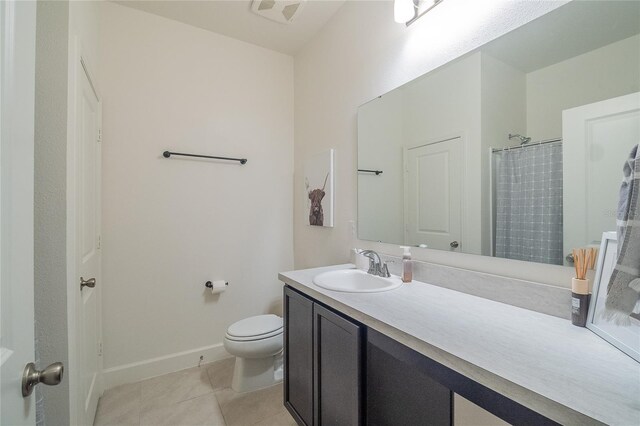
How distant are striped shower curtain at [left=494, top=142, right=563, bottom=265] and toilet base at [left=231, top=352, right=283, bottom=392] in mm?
1633

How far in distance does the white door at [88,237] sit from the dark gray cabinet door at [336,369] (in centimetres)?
102

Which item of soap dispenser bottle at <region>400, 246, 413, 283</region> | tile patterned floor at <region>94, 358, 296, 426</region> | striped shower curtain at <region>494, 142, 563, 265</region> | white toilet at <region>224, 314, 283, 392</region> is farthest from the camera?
white toilet at <region>224, 314, 283, 392</region>

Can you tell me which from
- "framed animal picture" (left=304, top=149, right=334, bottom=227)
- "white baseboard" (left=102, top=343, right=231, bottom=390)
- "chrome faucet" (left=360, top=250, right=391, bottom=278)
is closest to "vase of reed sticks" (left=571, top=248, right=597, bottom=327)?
"chrome faucet" (left=360, top=250, right=391, bottom=278)

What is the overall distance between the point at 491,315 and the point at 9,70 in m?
1.38

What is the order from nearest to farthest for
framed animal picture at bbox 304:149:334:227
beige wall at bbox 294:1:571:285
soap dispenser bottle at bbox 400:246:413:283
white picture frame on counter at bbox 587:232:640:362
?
1. white picture frame on counter at bbox 587:232:640:362
2. beige wall at bbox 294:1:571:285
3. soap dispenser bottle at bbox 400:246:413:283
4. framed animal picture at bbox 304:149:334:227

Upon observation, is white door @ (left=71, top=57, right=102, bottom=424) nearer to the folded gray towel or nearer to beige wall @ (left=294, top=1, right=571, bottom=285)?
beige wall @ (left=294, top=1, right=571, bottom=285)

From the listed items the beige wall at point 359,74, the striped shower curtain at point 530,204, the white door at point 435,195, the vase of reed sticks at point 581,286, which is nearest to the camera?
the vase of reed sticks at point 581,286

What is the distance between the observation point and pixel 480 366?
638 millimetres

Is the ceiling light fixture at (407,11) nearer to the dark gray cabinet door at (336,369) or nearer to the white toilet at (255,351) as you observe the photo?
the dark gray cabinet door at (336,369)

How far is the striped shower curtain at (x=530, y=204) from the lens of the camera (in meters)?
0.98

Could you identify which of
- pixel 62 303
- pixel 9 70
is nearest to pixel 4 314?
pixel 9 70

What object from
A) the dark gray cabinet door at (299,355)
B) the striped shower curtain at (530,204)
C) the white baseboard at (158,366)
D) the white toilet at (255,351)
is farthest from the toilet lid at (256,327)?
the striped shower curtain at (530,204)

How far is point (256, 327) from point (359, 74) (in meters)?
1.85

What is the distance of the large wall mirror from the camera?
0.86m
